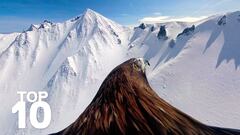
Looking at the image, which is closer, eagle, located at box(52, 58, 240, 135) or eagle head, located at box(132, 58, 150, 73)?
eagle, located at box(52, 58, 240, 135)

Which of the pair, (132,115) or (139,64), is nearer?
(132,115)

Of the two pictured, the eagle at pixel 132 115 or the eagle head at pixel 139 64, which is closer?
the eagle at pixel 132 115

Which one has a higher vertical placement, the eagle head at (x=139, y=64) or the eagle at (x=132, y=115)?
the eagle head at (x=139, y=64)

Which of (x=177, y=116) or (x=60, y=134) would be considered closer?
(x=177, y=116)

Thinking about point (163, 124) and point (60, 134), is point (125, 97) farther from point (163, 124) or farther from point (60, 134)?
point (60, 134)

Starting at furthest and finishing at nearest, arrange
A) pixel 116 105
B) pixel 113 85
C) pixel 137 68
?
pixel 137 68, pixel 113 85, pixel 116 105

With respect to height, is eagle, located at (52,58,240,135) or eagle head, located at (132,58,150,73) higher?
eagle head, located at (132,58,150,73)

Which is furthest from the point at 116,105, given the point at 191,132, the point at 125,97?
the point at 191,132

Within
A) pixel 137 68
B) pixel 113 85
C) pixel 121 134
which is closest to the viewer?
pixel 121 134
